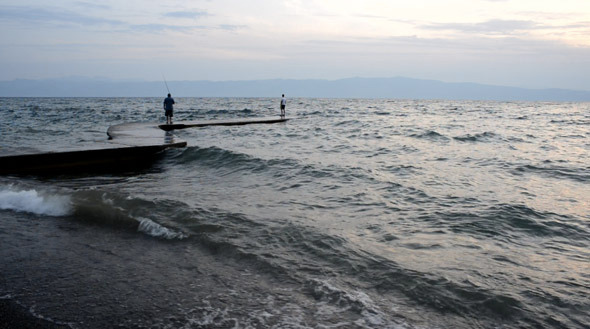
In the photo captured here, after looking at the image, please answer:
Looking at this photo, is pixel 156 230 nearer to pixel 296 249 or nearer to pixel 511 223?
pixel 296 249

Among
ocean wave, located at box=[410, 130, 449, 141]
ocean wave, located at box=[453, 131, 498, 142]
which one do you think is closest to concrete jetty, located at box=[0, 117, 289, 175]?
ocean wave, located at box=[410, 130, 449, 141]

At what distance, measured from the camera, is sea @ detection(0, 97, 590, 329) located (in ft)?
13.8

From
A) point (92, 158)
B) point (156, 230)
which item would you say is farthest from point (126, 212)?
point (92, 158)

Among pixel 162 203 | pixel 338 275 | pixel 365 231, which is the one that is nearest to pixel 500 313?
pixel 338 275

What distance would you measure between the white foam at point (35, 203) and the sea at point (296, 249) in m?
0.04

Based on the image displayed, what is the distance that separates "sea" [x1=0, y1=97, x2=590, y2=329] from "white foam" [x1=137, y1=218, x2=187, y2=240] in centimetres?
4

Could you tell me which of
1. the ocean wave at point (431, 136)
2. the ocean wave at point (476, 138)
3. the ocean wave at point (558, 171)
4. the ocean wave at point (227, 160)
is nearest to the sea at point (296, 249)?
the ocean wave at point (558, 171)

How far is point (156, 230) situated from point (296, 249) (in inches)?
89.2

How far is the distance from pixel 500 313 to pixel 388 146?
587 inches

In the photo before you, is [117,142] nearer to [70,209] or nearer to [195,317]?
[70,209]

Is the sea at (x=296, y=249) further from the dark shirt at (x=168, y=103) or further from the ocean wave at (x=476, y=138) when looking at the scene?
the dark shirt at (x=168, y=103)

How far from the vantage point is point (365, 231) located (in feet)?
22.7

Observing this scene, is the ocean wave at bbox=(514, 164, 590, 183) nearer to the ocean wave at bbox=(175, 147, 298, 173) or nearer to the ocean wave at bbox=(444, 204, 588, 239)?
the ocean wave at bbox=(444, 204, 588, 239)

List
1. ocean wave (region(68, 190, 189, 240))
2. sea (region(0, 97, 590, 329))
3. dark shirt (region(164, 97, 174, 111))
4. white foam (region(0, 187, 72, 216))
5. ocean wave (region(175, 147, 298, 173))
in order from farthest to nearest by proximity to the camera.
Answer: dark shirt (region(164, 97, 174, 111)) → ocean wave (region(175, 147, 298, 173)) → white foam (region(0, 187, 72, 216)) → ocean wave (region(68, 190, 189, 240)) → sea (region(0, 97, 590, 329))
